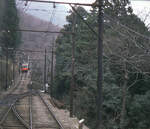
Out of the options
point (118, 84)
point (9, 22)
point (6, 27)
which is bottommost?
point (118, 84)

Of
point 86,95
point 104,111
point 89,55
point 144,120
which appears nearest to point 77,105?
point 86,95

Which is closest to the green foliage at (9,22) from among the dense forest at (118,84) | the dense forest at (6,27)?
the dense forest at (6,27)

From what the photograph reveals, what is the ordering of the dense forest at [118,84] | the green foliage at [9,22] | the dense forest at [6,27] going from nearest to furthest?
the dense forest at [6,27] → the green foliage at [9,22] → the dense forest at [118,84]

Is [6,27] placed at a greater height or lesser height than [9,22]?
lesser

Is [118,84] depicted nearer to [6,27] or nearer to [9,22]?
[6,27]

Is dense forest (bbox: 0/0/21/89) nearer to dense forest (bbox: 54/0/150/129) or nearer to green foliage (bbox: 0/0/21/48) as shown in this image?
green foliage (bbox: 0/0/21/48)

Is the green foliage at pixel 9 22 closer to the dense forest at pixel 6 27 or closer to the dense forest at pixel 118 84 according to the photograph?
the dense forest at pixel 6 27

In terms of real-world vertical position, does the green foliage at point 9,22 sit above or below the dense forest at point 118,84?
above

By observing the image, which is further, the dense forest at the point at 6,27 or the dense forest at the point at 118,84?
the dense forest at the point at 118,84

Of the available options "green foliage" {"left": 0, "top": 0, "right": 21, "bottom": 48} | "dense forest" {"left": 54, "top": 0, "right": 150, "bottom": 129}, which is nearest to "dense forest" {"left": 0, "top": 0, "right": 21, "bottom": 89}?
"green foliage" {"left": 0, "top": 0, "right": 21, "bottom": 48}

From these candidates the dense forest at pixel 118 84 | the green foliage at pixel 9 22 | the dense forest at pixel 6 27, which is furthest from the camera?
the dense forest at pixel 118 84

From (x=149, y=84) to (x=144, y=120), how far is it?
12.3ft

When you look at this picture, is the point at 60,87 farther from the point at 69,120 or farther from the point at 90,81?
the point at 69,120

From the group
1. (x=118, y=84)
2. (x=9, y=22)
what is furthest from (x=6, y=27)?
(x=118, y=84)
